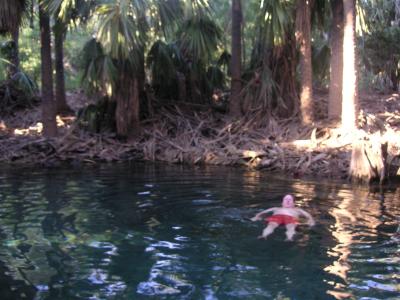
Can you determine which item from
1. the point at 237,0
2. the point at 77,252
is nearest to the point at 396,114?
the point at 237,0

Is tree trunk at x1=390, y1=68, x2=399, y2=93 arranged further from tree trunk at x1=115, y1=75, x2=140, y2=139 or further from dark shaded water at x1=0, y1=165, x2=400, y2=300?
dark shaded water at x1=0, y1=165, x2=400, y2=300

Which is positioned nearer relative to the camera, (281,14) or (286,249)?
(286,249)

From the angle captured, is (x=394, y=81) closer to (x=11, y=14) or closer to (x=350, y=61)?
(x=350, y=61)

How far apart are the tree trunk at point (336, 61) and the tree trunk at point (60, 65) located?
862 centimetres

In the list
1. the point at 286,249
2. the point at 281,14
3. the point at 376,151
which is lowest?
the point at 286,249

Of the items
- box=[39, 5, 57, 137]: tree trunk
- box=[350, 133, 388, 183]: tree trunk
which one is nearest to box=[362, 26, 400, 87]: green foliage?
box=[350, 133, 388, 183]: tree trunk

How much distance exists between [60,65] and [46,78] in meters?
3.41

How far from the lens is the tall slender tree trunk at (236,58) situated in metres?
20.8

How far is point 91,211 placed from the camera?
10.9 m

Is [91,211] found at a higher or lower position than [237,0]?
lower

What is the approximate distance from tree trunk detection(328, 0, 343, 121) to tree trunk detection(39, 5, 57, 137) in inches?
358

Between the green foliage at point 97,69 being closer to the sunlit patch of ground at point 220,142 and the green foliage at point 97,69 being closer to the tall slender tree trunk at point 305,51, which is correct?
the sunlit patch of ground at point 220,142

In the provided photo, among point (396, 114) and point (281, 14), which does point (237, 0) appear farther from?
point (396, 114)

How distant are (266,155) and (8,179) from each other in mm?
7353
